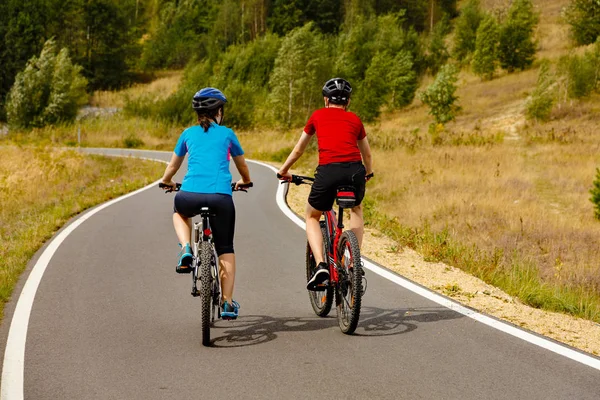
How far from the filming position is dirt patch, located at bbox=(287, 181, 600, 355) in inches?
224

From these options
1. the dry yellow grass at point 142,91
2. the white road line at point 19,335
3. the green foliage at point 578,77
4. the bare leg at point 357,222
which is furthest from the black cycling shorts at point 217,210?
the dry yellow grass at point 142,91

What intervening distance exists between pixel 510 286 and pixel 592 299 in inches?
39.7

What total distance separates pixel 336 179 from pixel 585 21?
261 feet

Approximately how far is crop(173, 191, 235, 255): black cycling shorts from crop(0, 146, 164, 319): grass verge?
7.36 ft

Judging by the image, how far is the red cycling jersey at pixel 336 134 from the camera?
5.61 m

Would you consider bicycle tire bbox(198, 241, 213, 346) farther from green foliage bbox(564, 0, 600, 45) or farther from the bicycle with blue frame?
green foliage bbox(564, 0, 600, 45)

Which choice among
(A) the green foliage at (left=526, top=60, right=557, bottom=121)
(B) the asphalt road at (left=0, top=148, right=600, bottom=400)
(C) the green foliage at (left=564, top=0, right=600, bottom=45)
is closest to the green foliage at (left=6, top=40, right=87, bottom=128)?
(A) the green foliage at (left=526, top=60, right=557, bottom=121)

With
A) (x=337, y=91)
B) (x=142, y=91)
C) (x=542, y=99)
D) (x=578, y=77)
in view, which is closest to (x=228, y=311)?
(x=337, y=91)

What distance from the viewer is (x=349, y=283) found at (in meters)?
5.32

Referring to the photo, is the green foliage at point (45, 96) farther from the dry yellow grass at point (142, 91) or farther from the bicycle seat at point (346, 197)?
the bicycle seat at point (346, 197)

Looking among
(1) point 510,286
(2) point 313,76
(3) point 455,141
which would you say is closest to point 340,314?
(1) point 510,286

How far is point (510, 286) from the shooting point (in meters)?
7.33

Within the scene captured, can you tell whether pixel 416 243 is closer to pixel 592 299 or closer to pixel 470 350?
pixel 592 299

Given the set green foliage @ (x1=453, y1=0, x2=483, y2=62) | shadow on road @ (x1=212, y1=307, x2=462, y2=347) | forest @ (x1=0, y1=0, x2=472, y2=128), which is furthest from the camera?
green foliage @ (x1=453, y1=0, x2=483, y2=62)
